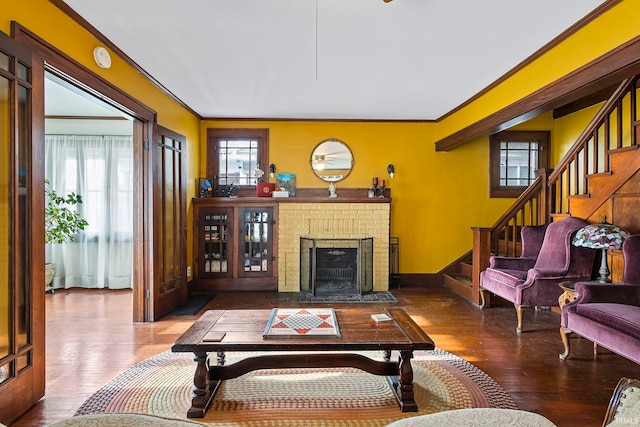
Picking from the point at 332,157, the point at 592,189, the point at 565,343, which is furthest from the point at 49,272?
the point at 592,189

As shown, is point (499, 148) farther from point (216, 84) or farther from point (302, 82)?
point (216, 84)

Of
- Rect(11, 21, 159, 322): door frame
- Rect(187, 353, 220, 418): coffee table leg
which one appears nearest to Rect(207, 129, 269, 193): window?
Rect(11, 21, 159, 322): door frame

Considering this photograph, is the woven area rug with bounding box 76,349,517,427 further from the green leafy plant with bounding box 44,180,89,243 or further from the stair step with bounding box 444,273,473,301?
the green leafy plant with bounding box 44,180,89,243

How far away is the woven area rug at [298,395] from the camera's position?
2.11 m

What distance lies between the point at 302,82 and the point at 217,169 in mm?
2320

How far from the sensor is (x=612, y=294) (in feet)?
8.96

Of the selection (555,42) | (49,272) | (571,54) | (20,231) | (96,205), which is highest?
(555,42)

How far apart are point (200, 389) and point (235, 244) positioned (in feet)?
10.6

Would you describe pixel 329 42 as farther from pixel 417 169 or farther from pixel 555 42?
pixel 417 169

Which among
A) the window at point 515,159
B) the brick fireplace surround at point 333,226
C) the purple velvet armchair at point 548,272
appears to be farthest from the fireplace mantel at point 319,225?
the window at point 515,159

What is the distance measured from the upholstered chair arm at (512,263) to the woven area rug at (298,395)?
1.75 metres

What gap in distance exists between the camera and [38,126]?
2266 mm

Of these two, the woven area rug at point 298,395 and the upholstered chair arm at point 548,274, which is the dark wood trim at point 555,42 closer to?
the upholstered chair arm at point 548,274

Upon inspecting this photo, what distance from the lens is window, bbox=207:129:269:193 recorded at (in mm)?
5625
